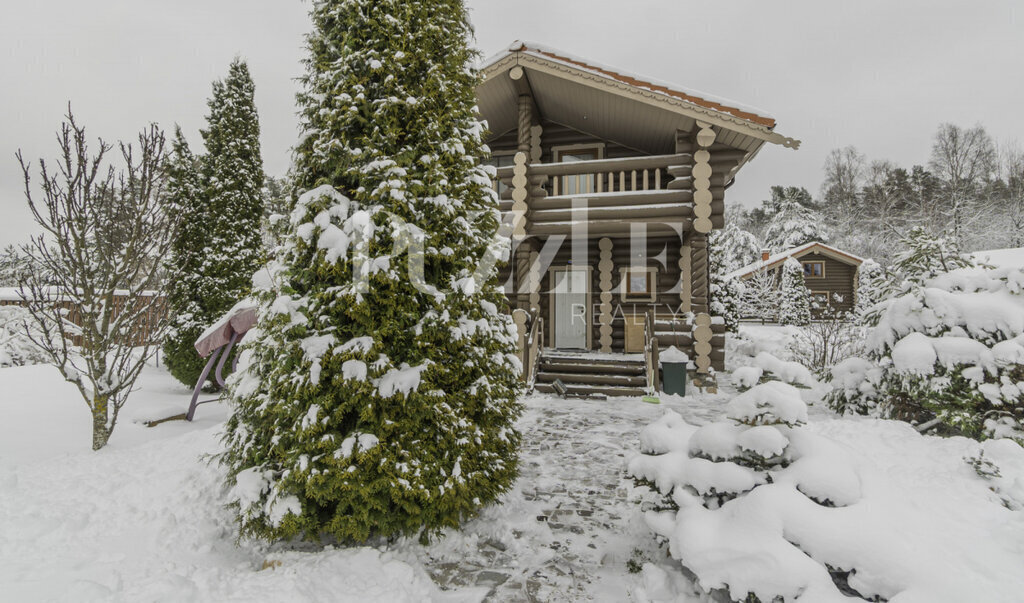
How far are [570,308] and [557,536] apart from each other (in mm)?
Result: 8631

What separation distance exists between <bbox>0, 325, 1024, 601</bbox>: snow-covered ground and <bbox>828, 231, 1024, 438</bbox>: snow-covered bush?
0.46 metres

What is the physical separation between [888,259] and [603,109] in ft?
92.0

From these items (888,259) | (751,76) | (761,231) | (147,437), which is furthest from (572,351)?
(751,76)

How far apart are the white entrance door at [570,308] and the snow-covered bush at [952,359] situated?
20.8 ft

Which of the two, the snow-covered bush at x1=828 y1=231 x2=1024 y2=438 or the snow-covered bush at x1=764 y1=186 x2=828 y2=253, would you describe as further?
the snow-covered bush at x1=764 y1=186 x2=828 y2=253

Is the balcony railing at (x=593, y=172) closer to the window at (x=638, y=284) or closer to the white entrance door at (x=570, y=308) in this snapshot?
the window at (x=638, y=284)

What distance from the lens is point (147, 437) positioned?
5.51m

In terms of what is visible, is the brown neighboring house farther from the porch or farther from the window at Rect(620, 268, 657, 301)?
the porch

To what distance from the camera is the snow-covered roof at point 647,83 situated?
28.6ft

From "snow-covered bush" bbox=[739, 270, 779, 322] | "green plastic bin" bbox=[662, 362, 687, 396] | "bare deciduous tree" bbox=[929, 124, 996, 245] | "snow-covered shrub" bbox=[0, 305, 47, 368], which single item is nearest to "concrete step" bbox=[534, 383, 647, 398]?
"green plastic bin" bbox=[662, 362, 687, 396]

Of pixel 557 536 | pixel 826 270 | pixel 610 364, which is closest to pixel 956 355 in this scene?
pixel 557 536

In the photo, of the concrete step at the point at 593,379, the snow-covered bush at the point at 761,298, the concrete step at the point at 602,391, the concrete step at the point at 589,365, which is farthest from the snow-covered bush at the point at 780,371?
the snow-covered bush at the point at 761,298

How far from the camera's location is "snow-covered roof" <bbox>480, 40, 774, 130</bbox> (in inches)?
343

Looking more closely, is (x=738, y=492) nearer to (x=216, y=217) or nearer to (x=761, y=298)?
(x=216, y=217)
